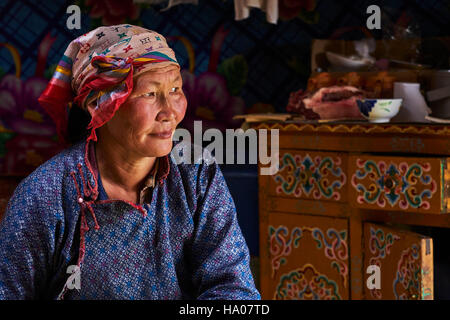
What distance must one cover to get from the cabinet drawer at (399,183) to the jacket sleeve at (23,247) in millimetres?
1409

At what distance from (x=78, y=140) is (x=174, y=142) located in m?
0.25

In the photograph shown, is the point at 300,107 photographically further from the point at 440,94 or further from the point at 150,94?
the point at 150,94

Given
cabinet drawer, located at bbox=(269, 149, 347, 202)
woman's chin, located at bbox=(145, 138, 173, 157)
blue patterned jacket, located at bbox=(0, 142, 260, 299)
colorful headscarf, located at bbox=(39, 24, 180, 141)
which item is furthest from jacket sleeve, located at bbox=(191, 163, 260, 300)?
cabinet drawer, located at bbox=(269, 149, 347, 202)

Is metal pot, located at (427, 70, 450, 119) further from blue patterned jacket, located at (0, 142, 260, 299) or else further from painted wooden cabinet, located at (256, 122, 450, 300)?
blue patterned jacket, located at (0, 142, 260, 299)

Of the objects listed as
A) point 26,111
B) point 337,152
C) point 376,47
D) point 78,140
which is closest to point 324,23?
point 376,47

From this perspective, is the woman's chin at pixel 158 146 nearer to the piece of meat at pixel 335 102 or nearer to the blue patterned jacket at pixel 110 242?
the blue patterned jacket at pixel 110 242

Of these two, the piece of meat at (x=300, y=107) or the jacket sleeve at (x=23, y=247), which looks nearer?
the jacket sleeve at (x=23, y=247)

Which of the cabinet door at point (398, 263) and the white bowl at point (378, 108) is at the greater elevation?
the white bowl at point (378, 108)

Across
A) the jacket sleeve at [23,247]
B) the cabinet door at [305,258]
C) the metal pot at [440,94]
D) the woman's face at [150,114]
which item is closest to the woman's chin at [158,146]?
the woman's face at [150,114]

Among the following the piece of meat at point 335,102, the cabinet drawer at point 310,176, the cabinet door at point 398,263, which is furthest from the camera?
the piece of meat at point 335,102

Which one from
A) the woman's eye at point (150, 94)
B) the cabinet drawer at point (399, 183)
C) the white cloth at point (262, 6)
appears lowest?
the cabinet drawer at point (399, 183)

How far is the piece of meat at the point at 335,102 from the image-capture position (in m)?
2.71

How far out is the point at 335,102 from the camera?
273 cm
